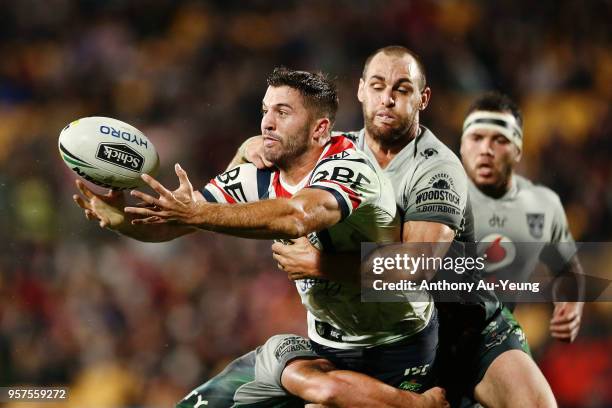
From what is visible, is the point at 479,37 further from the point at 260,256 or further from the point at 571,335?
the point at 571,335

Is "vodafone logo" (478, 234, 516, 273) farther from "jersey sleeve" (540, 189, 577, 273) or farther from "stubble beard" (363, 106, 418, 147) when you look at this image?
"stubble beard" (363, 106, 418, 147)

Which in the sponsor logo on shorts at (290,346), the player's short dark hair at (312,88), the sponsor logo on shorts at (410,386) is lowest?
the sponsor logo on shorts at (410,386)

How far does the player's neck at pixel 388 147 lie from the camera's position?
348cm

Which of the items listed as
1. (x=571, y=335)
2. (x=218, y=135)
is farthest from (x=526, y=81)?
(x=571, y=335)

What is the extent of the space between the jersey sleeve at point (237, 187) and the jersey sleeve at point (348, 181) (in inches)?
17.2

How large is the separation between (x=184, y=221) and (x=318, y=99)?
2.96ft

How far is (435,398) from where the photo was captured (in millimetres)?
3330

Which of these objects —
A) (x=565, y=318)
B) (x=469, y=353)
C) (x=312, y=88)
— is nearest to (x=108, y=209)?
(x=312, y=88)

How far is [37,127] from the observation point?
7000 millimetres

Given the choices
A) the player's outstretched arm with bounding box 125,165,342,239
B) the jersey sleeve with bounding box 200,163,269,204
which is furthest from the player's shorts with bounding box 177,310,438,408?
the player's outstretched arm with bounding box 125,165,342,239

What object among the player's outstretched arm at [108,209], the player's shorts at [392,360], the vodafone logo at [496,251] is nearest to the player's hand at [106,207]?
the player's outstretched arm at [108,209]

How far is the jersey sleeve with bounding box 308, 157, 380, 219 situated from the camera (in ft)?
8.97

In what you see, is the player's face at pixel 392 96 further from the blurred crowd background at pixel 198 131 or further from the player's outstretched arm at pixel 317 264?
the blurred crowd background at pixel 198 131

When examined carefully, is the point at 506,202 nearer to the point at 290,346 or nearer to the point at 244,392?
the point at 290,346
